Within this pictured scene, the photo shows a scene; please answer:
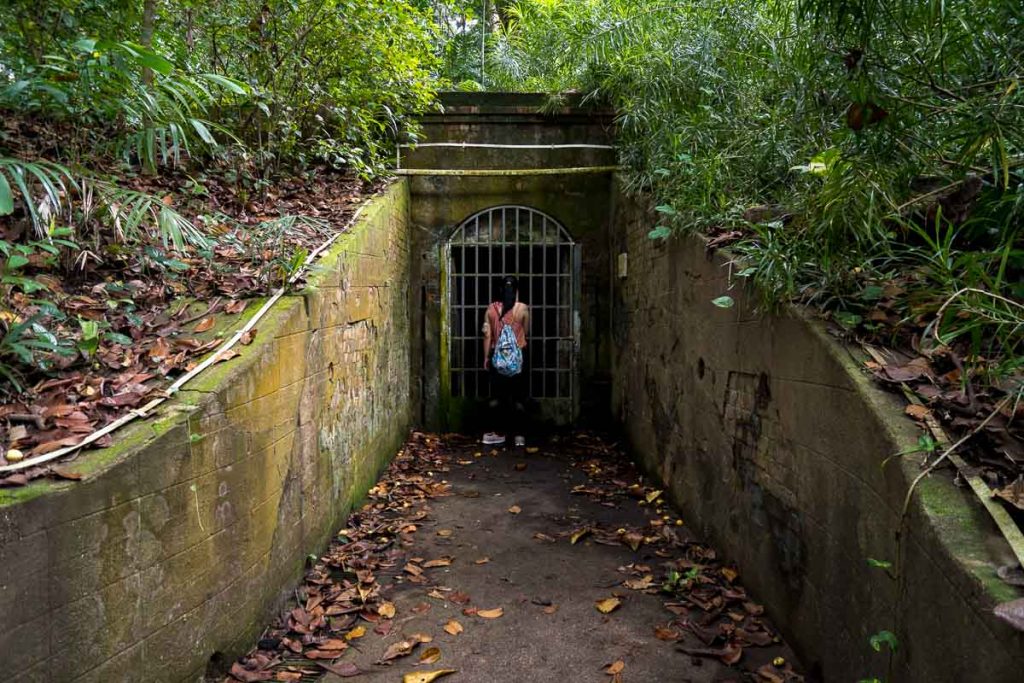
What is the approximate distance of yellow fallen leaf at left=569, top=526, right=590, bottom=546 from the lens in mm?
4422

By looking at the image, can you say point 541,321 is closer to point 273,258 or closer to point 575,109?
point 575,109

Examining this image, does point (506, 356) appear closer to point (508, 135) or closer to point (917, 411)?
point (508, 135)

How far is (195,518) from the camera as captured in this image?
254cm

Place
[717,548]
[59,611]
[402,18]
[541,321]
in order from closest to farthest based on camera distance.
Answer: [59,611] → [717,548] → [402,18] → [541,321]

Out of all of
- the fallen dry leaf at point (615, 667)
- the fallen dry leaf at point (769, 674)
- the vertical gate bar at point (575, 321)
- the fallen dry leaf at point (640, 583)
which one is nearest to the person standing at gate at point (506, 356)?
the vertical gate bar at point (575, 321)

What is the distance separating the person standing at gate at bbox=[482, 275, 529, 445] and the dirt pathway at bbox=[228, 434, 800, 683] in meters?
1.87

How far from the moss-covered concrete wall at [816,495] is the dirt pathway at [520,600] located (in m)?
0.27

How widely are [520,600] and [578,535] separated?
965mm

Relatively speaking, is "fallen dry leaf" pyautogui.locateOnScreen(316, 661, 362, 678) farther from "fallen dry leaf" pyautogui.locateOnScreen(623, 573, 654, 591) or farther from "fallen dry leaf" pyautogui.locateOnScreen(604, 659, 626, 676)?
"fallen dry leaf" pyautogui.locateOnScreen(623, 573, 654, 591)

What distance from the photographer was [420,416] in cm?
758

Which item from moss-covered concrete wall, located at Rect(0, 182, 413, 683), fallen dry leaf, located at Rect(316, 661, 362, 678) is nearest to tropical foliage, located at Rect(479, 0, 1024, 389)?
moss-covered concrete wall, located at Rect(0, 182, 413, 683)

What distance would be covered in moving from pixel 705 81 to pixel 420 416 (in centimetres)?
460

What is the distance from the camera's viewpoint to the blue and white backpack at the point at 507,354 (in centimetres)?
701

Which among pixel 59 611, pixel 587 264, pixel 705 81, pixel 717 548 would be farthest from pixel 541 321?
pixel 59 611
